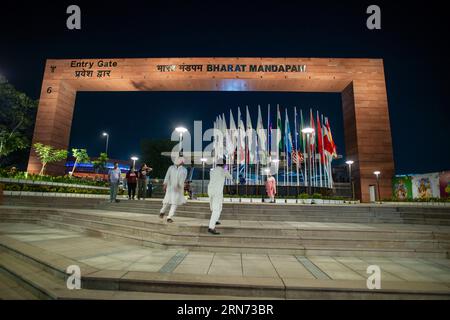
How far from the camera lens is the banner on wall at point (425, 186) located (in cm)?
1764

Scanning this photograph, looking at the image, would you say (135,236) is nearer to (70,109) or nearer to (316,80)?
(316,80)

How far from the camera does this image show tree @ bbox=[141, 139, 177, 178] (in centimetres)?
3656

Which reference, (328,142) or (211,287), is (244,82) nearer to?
(328,142)

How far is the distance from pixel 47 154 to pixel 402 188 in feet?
95.9

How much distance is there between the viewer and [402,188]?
57.5 feet

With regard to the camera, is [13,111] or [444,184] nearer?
[444,184]

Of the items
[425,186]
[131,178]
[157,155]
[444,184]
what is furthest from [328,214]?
[157,155]

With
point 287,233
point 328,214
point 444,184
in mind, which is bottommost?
point 287,233

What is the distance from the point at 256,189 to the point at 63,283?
51.8 ft

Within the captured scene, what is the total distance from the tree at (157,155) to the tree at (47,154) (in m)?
16.8

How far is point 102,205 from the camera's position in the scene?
36.5 ft

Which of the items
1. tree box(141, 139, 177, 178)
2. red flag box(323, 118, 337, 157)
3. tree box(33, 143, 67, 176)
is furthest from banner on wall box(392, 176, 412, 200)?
tree box(141, 139, 177, 178)

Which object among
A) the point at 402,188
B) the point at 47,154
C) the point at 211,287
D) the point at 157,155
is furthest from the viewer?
the point at 157,155
